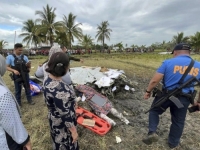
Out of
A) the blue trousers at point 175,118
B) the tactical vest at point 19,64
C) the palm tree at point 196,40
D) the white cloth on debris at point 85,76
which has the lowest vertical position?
the blue trousers at point 175,118

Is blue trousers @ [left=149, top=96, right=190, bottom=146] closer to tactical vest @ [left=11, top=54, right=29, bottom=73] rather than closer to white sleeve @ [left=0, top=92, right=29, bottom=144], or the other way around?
white sleeve @ [left=0, top=92, right=29, bottom=144]

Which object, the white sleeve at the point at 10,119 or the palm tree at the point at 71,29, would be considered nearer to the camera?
the white sleeve at the point at 10,119

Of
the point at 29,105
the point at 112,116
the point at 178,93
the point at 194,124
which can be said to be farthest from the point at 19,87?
the point at 194,124

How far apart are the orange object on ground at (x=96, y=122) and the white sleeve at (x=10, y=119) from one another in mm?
1885

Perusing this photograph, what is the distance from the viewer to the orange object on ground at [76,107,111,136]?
2896mm

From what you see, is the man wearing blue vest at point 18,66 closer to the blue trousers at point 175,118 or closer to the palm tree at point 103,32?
the blue trousers at point 175,118

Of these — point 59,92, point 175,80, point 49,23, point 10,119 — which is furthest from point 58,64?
point 49,23

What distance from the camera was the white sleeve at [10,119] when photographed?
1.04 m

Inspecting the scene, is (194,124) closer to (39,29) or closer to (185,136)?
(185,136)

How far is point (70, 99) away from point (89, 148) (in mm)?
1314

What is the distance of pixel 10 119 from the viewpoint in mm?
1077

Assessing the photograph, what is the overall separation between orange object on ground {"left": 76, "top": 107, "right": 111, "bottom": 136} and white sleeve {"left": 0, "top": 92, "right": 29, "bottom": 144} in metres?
1.89

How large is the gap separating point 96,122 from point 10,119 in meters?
2.20

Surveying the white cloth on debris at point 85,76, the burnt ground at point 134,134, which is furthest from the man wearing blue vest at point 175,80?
the white cloth on debris at point 85,76
